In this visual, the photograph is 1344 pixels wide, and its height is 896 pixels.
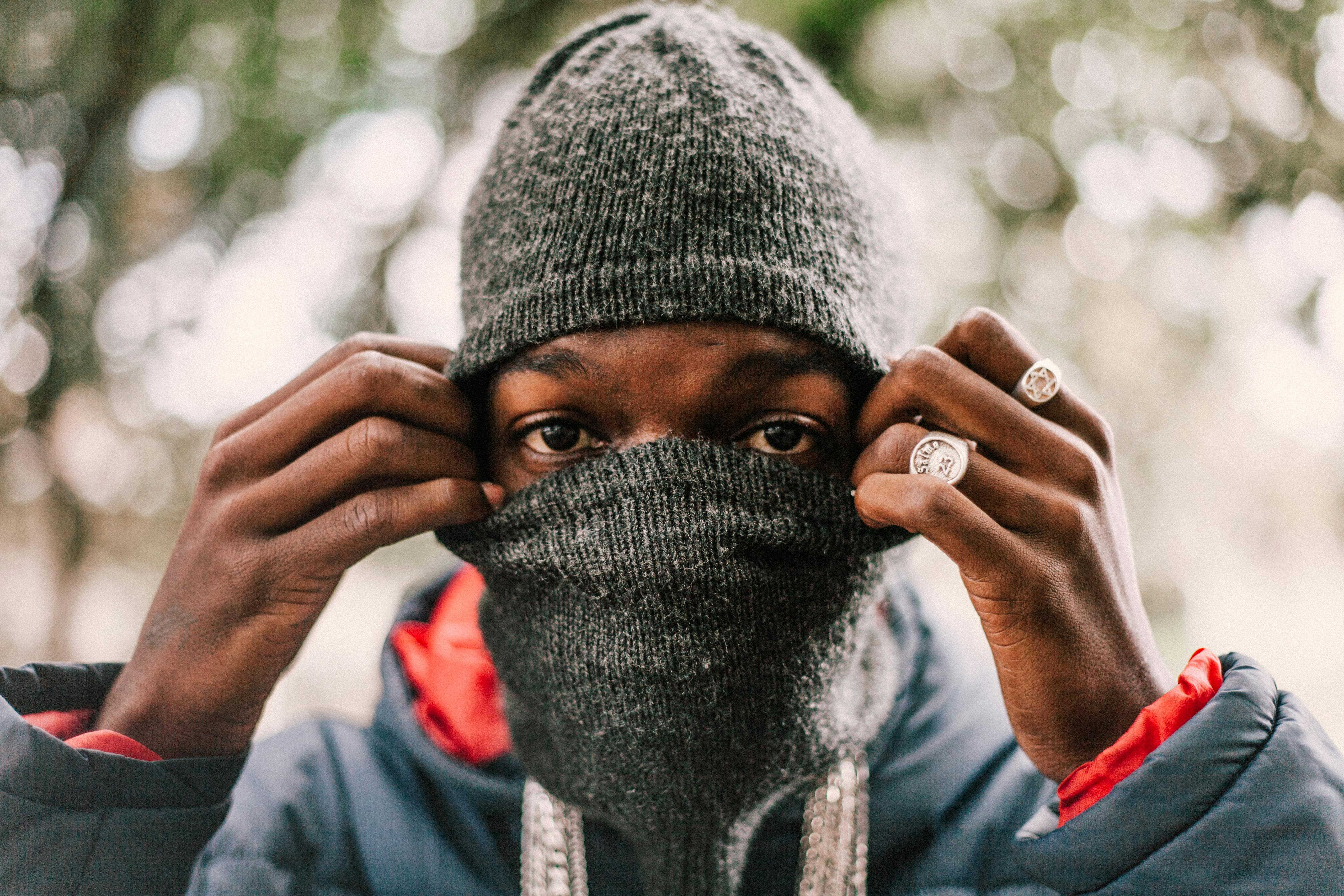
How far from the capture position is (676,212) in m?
1.28

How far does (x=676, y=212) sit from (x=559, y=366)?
32 centimetres

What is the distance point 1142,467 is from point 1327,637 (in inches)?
36.1

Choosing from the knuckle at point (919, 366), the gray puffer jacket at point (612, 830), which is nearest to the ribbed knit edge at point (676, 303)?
the knuckle at point (919, 366)

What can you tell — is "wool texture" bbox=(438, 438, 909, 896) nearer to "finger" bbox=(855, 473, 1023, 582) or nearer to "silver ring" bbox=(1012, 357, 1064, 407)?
"finger" bbox=(855, 473, 1023, 582)

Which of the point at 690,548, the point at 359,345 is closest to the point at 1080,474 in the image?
the point at 690,548

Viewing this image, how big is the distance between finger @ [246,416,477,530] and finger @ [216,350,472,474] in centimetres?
2

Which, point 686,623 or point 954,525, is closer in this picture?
point 954,525

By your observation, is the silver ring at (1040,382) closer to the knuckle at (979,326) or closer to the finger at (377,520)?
the knuckle at (979,326)

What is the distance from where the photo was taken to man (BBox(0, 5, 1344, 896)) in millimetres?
1092

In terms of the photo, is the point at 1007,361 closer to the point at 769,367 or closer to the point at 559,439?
the point at 769,367

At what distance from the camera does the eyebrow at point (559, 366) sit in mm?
1245

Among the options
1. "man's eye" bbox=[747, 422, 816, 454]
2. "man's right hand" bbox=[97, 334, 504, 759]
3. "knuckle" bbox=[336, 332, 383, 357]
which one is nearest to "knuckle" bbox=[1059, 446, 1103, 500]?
"man's eye" bbox=[747, 422, 816, 454]

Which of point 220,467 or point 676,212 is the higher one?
point 676,212

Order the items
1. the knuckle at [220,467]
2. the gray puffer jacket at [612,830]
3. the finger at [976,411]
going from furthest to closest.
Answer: the knuckle at [220,467], the finger at [976,411], the gray puffer jacket at [612,830]
